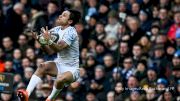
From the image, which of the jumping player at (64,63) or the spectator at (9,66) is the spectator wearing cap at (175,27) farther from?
the jumping player at (64,63)

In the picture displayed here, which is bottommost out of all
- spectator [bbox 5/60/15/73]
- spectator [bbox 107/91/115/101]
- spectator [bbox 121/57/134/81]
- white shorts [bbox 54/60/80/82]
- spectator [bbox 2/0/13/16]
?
white shorts [bbox 54/60/80/82]

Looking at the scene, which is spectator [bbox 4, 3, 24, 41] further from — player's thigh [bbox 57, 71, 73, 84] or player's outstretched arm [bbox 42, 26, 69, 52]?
player's outstretched arm [bbox 42, 26, 69, 52]

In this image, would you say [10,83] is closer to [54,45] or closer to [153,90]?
[54,45]

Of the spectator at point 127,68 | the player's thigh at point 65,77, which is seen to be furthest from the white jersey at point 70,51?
the spectator at point 127,68

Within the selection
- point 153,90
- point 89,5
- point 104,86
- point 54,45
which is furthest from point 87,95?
point 54,45

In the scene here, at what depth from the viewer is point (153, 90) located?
56.9 feet

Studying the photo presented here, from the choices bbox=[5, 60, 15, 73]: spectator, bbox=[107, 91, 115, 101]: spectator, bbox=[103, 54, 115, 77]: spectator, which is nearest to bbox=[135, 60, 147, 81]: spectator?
bbox=[107, 91, 115, 101]: spectator

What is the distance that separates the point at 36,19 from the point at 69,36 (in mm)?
7093

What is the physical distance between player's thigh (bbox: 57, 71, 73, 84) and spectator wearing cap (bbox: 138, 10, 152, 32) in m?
5.34

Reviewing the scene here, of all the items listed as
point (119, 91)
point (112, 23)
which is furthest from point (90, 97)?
point (112, 23)

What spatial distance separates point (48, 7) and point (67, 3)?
535mm

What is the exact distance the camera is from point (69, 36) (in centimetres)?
1393

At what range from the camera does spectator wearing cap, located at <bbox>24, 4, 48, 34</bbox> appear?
2063 centimetres

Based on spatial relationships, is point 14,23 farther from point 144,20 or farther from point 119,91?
point 119,91
